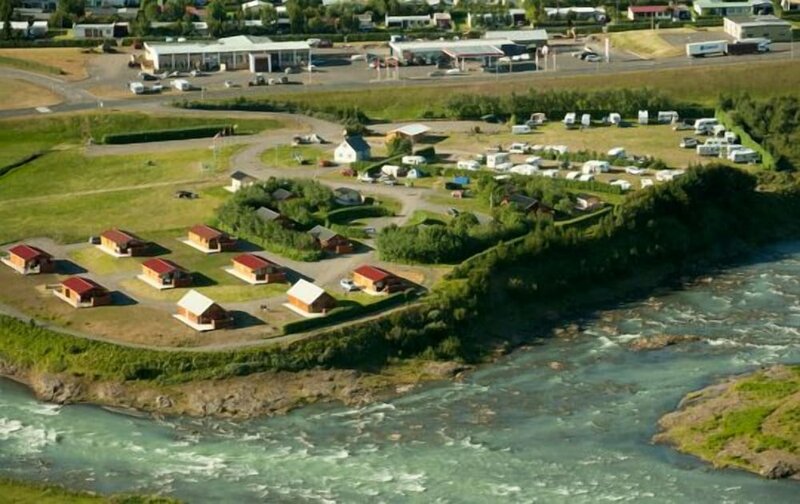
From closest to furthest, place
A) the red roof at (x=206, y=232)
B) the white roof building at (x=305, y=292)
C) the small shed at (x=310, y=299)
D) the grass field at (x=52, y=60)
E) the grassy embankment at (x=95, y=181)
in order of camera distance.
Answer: the small shed at (x=310, y=299)
the white roof building at (x=305, y=292)
the red roof at (x=206, y=232)
the grassy embankment at (x=95, y=181)
the grass field at (x=52, y=60)

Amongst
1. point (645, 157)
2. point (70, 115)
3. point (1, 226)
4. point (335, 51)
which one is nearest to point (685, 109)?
point (645, 157)

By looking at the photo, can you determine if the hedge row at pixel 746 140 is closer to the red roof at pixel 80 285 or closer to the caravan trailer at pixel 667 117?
the caravan trailer at pixel 667 117

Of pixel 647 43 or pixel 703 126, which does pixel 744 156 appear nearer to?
pixel 703 126

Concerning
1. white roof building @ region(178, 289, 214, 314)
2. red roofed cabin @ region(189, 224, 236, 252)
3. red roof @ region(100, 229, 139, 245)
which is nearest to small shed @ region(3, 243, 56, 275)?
red roof @ region(100, 229, 139, 245)

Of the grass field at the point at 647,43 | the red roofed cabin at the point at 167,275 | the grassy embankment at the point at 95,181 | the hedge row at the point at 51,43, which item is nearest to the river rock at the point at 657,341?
the red roofed cabin at the point at 167,275

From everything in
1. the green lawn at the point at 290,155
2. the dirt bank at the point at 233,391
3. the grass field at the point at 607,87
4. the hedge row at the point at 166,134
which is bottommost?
the dirt bank at the point at 233,391

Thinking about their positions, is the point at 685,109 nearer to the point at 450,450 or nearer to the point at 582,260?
the point at 582,260
